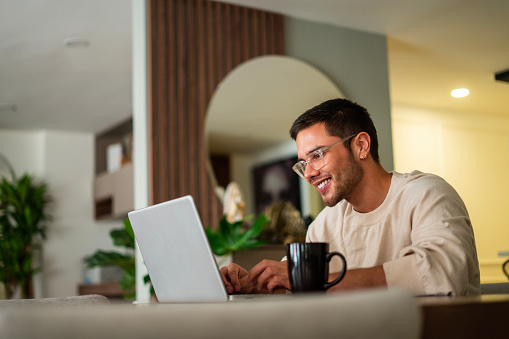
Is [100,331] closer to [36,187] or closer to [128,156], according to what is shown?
[128,156]

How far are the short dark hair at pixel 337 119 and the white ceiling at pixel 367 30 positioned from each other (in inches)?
68.2

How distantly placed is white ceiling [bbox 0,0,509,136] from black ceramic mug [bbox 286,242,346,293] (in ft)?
8.00

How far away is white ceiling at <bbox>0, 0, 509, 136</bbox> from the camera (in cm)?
342

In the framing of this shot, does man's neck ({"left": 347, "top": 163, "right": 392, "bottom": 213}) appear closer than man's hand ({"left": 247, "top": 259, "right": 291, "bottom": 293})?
No

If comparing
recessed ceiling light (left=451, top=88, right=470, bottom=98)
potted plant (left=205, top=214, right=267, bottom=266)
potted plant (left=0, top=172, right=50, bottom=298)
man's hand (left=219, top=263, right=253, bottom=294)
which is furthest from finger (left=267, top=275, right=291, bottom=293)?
potted plant (left=0, top=172, right=50, bottom=298)

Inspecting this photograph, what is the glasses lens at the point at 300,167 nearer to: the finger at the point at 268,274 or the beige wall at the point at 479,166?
the finger at the point at 268,274

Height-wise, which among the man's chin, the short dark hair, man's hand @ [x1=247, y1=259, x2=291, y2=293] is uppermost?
the short dark hair

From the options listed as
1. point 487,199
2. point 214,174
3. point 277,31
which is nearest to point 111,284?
point 214,174

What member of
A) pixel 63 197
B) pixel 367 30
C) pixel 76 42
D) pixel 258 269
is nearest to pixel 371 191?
pixel 258 269

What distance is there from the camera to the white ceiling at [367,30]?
342 cm

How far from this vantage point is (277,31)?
4.12 m

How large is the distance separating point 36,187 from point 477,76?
17.1 feet

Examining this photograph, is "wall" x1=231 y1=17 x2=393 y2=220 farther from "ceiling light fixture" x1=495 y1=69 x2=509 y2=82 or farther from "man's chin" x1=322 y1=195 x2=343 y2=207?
"man's chin" x1=322 y1=195 x2=343 y2=207

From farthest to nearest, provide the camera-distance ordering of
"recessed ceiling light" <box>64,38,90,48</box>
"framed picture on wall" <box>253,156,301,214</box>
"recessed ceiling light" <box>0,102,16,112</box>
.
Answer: "recessed ceiling light" <box>0,102,16,112</box> < "recessed ceiling light" <box>64,38,90,48</box> < "framed picture on wall" <box>253,156,301,214</box>
